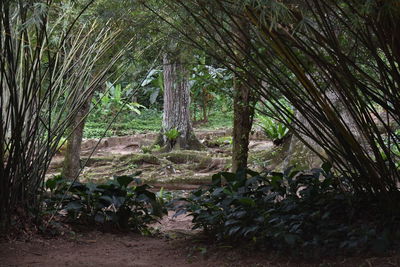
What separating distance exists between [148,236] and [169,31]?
1.32 m

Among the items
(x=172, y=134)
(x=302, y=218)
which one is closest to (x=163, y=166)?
(x=172, y=134)

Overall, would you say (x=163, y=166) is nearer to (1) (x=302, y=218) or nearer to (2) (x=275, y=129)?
(2) (x=275, y=129)

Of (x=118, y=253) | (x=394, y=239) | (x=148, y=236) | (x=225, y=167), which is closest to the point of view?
(x=394, y=239)

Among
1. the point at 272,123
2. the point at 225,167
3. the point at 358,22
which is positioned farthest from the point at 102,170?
the point at 358,22

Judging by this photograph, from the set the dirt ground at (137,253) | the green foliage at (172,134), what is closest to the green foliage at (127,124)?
the green foliage at (172,134)

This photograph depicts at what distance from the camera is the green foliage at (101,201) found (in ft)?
9.95

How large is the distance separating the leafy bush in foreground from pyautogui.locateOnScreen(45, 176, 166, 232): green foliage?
40 cm

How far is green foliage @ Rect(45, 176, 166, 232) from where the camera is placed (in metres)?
3.03

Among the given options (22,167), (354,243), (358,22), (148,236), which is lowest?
(148,236)

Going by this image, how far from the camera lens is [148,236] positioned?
10.2ft

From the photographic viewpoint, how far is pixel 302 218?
241 cm

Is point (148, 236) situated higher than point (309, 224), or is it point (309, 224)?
point (309, 224)

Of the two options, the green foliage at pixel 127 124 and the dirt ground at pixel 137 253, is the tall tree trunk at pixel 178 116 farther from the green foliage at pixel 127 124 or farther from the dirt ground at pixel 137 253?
the dirt ground at pixel 137 253

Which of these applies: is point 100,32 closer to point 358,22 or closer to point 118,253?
point 118,253
